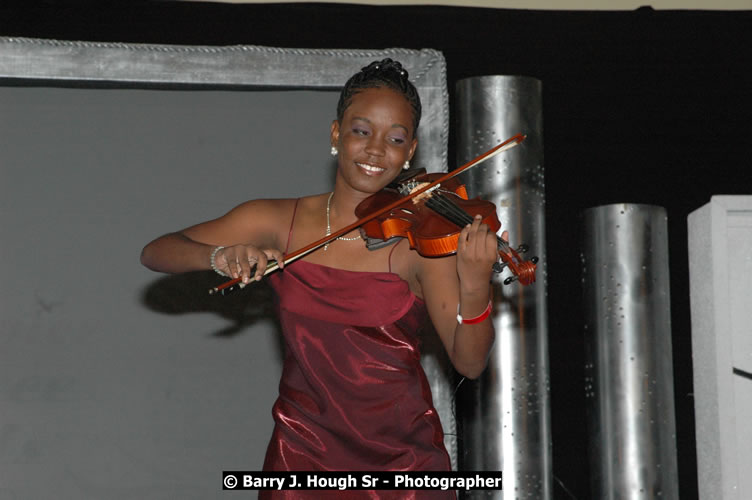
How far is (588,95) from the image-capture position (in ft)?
11.6

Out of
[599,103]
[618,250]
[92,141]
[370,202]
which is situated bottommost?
[370,202]

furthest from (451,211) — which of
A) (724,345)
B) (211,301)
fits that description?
(211,301)

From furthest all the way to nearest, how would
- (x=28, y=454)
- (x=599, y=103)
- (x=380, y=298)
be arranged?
(x=599, y=103) → (x=28, y=454) → (x=380, y=298)

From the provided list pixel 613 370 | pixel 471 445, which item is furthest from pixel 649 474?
pixel 471 445

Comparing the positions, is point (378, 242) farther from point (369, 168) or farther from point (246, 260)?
point (246, 260)

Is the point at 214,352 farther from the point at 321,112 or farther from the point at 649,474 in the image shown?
the point at 649,474

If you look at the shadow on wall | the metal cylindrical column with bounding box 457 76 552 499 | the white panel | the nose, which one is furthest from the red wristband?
the shadow on wall

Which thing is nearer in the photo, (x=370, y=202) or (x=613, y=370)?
(x=370, y=202)

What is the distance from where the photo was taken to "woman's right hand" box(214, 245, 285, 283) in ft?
5.98

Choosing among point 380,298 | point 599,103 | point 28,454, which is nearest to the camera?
point 380,298

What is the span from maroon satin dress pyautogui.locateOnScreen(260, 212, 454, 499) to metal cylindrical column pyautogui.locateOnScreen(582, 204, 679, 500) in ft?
3.63

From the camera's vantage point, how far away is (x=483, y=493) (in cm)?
305

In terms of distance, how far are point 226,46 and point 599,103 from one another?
1314 mm

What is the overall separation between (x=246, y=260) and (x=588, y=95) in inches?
80.6
